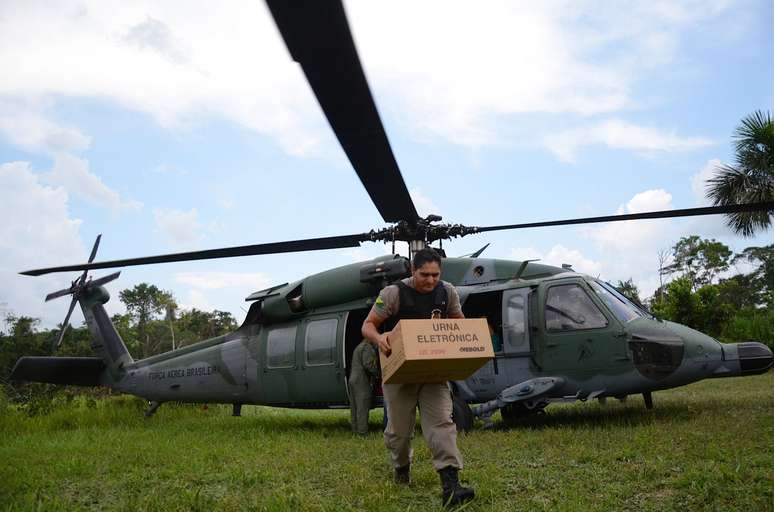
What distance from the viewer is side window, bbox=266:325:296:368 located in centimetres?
978

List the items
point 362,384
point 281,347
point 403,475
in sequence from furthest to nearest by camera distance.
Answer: point 281,347 < point 362,384 < point 403,475

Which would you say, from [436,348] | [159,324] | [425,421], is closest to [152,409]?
[425,421]

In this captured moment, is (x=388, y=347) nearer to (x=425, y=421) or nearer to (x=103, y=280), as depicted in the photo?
(x=425, y=421)

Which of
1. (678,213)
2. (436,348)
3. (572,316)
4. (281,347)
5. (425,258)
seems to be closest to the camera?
(436,348)

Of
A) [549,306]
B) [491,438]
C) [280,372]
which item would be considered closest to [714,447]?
[491,438]

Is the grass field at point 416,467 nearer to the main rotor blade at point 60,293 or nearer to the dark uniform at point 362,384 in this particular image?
the dark uniform at point 362,384

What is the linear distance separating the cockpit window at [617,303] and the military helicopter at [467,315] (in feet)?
0.07

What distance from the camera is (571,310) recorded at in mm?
8242

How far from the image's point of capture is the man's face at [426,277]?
469 centimetres

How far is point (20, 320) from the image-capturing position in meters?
36.9

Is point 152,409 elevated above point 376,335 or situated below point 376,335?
below

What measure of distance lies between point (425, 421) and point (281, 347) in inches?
222

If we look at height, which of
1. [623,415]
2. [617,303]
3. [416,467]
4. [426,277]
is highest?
[426,277]

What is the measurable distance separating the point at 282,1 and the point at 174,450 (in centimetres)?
560
